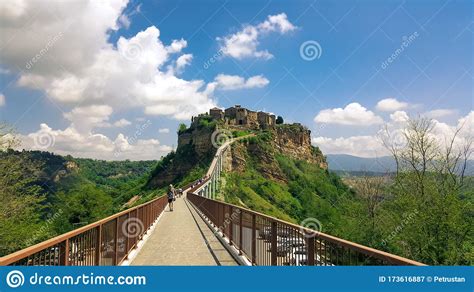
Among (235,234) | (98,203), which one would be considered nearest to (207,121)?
(98,203)

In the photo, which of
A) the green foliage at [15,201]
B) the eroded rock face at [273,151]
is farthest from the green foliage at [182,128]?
the green foliage at [15,201]

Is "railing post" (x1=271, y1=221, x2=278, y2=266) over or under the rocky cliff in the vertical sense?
under

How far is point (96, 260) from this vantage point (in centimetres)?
765

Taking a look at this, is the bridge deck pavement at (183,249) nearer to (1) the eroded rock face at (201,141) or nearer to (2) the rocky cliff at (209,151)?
(2) the rocky cliff at (209,151)

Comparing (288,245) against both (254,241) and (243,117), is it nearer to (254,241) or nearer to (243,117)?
(254,241)

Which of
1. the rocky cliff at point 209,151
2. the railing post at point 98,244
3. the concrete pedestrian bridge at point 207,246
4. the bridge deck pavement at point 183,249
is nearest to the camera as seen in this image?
the concrete pedestrian bridge at point 207,246

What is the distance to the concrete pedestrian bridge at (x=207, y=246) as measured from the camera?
4816 millimetres

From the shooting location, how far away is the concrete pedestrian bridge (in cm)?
482

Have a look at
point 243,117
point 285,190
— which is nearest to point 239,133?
point 243,117

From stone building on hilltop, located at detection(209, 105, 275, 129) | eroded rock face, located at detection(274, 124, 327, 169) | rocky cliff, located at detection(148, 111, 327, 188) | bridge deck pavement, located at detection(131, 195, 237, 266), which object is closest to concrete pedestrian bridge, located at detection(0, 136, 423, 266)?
bridge deck pavement, located at detection(131, 195, 237, 266)

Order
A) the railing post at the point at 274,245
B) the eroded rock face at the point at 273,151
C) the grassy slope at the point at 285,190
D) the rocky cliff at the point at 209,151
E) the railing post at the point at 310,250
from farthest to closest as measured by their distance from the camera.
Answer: the rocky cliff at the point at 209,151 → the eroded rock face at the point at 273,151 → the grassy slope at the point at 285,190 → the railing post at the point at 274,245 → the railing post at the point at 310,250

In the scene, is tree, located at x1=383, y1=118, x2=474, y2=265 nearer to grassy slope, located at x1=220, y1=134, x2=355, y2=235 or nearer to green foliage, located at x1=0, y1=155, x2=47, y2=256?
green foliage, located at x1=0, y1=155, x2=47, y2=256

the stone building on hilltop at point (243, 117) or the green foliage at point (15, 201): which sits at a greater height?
the stone building on hilltop at point (243, 117)
